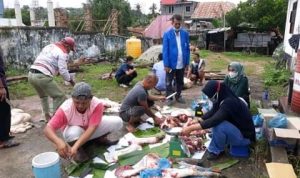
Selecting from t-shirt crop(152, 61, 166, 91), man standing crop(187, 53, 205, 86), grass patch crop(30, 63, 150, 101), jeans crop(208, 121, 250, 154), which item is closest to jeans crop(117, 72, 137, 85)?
grass patch crop(30, 63, 150, 101)

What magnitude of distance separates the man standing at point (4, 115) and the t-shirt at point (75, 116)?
3.85 feet

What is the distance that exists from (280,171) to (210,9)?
3305cm

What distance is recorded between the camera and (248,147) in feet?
12.1

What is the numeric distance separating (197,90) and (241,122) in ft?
14.4

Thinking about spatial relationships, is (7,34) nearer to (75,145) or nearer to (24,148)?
(24,148)

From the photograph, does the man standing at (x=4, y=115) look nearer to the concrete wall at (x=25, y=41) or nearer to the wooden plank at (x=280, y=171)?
the wooden plank at (x=280, y=171)

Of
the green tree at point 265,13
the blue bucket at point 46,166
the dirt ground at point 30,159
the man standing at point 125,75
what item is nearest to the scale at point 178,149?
the dirt ground at point 30,159

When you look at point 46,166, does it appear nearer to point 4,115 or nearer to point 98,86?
point 4,115

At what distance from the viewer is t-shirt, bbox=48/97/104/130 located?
329cm

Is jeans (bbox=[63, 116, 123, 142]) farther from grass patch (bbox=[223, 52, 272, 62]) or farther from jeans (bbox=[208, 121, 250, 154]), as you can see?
grass patch (bbox=[223, 52, 272, 62])

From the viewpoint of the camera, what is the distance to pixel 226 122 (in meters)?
3.45

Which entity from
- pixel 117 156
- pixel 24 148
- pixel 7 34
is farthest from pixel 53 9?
pixel 117 156

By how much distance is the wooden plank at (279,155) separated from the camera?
10.8ft

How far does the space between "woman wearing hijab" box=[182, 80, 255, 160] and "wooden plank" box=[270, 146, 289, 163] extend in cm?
29
